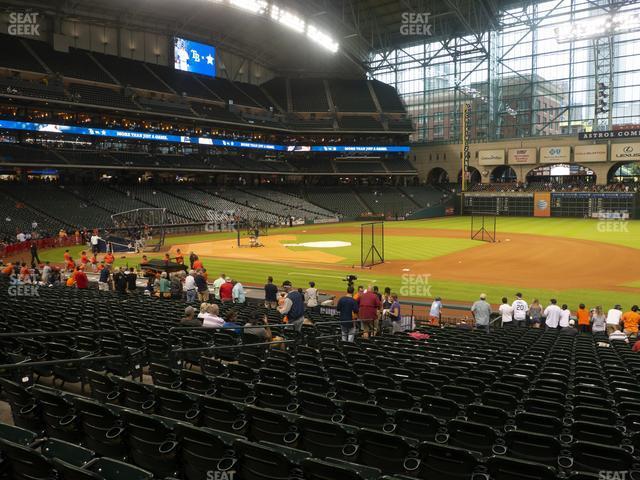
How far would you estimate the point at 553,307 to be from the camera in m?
19.2

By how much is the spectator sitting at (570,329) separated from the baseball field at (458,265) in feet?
12.8

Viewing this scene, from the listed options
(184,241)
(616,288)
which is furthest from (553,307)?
(184,241)

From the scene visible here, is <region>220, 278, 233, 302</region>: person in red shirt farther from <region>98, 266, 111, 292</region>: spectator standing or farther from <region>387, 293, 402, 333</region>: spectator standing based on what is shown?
<region>387, 293, 402, 333</region>: spectator standing

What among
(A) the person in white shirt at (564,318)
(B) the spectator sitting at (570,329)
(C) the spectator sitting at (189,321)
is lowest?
(B) the spectator sitting at (570,329)

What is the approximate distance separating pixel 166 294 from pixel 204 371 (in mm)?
14285

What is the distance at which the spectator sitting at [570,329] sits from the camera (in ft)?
57.9

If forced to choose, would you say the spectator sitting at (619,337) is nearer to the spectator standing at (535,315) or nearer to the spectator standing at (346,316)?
the spectator standing at (535,315)

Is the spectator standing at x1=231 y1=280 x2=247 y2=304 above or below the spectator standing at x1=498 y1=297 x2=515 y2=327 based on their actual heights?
above

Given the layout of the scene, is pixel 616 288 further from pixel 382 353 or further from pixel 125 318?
pixel 125 318

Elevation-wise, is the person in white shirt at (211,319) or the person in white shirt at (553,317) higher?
the person in white shirt at (211,319)
